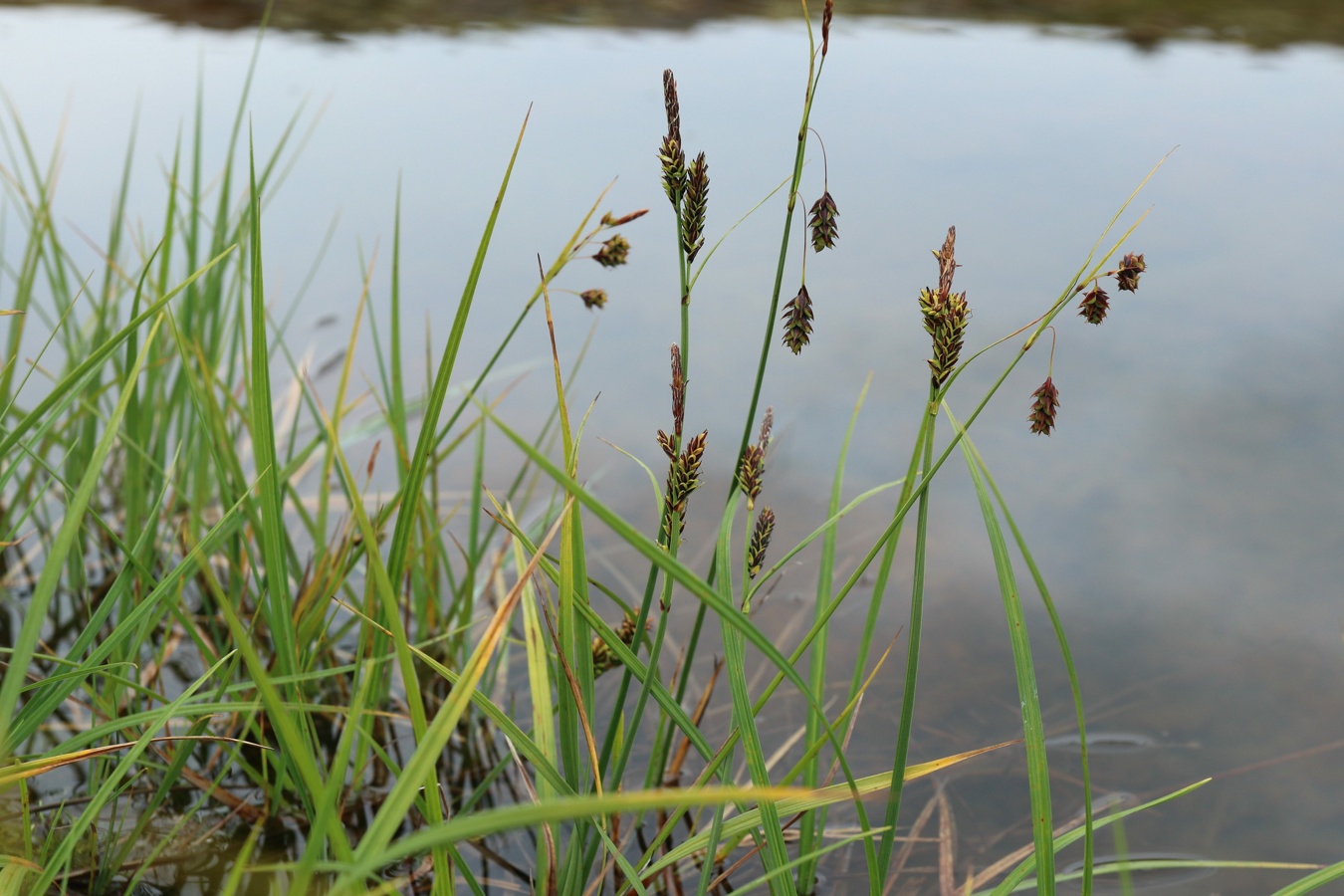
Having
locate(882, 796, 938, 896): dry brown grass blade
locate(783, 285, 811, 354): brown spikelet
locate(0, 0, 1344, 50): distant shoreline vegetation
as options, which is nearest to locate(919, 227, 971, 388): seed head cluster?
locate(783, 285, 811, 354): brown spikelet

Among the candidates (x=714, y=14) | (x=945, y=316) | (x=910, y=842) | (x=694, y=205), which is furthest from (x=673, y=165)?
(x=714, y=14)

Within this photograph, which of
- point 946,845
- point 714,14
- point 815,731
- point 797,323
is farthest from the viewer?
point 714,14

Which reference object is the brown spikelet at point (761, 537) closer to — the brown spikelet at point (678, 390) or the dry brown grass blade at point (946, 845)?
the brown spikelet at point (678, 390)

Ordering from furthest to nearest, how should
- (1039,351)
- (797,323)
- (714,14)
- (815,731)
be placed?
(714,14) < (1039,351) < (815,731) < (797,323)

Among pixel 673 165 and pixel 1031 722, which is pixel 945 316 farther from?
pixel 1031 722

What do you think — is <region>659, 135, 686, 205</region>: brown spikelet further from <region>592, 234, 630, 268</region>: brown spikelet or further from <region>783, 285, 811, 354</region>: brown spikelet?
<region>592, 234, 630, 268</region>: brown spikelet

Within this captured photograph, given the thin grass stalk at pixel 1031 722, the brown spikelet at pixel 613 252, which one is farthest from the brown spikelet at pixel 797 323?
the brown spikelet at pixel 613 252

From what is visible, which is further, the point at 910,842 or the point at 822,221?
the point at 910,842
